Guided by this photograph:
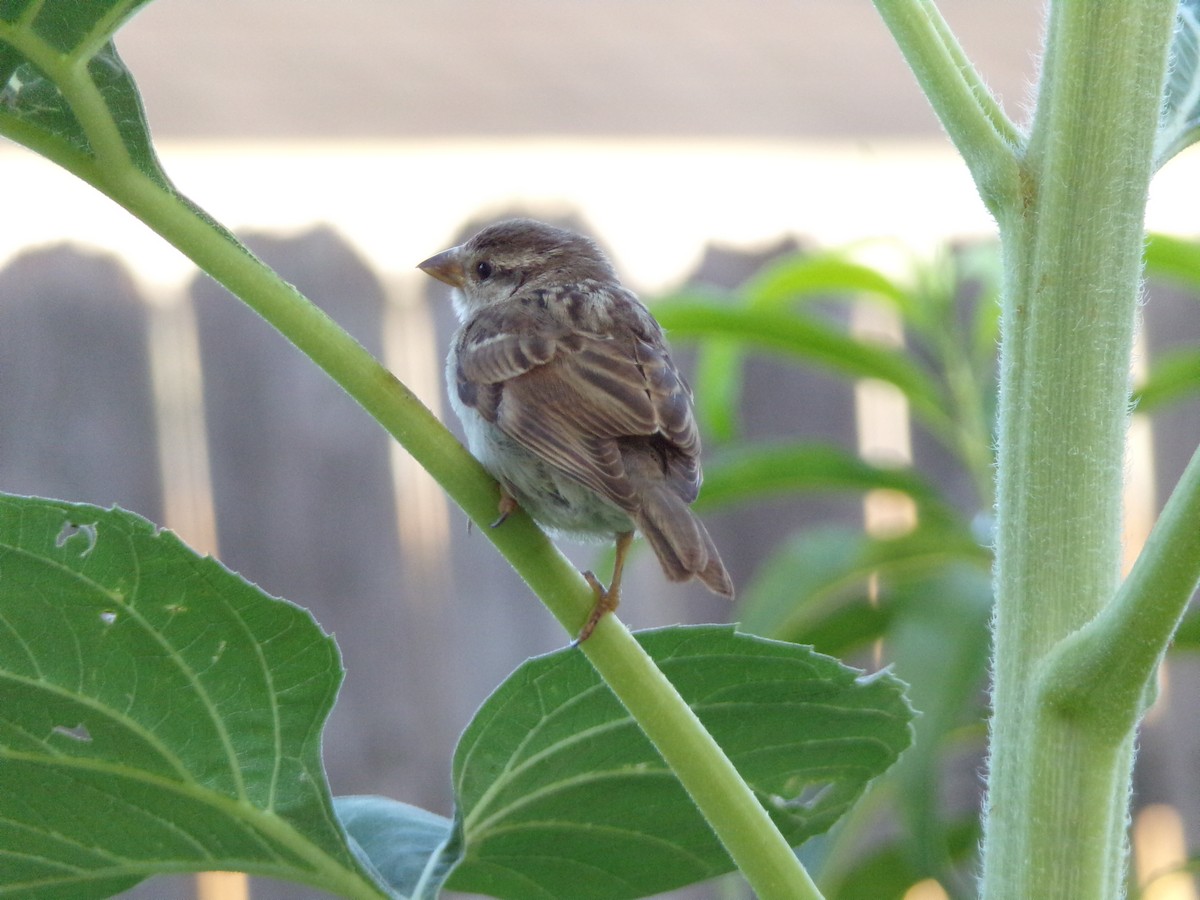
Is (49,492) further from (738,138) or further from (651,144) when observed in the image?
(738,138)

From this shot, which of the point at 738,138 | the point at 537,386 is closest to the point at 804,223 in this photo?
the point at 738,138

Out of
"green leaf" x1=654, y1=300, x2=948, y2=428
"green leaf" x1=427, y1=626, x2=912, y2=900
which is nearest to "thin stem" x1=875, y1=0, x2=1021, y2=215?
"green leaf" x1=427, y1=626, x2=912, y2=900

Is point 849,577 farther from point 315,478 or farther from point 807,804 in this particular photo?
point 315,478

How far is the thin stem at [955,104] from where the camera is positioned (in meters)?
1.01

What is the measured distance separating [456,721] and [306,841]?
139 inches

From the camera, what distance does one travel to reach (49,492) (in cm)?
431

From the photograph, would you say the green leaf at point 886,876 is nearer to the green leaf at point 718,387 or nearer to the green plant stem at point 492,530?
the green leaf at point 718,387

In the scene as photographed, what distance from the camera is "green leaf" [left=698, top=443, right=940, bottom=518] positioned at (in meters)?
2.96

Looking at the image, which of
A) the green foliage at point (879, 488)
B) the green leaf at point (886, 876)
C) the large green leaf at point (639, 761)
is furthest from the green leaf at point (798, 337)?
the large green leaf at point (639, 761)

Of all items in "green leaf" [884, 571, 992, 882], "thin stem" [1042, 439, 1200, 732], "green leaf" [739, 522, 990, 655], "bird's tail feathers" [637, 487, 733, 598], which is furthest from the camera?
"green leaf" [739, 522, 990, 655]

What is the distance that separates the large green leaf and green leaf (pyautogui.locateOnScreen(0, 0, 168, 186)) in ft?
1.59

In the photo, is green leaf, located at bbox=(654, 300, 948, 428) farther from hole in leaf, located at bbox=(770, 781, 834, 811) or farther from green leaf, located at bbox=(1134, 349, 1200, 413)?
hole in leaf, located at bbox=(770, 781, 834, 811)

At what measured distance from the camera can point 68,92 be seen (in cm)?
99

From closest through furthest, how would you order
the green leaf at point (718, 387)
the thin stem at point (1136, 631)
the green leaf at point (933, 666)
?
the thin stem at point (1136, 631) → the green leaf at point (933, 666) → the green leaf at point (718, 387)
